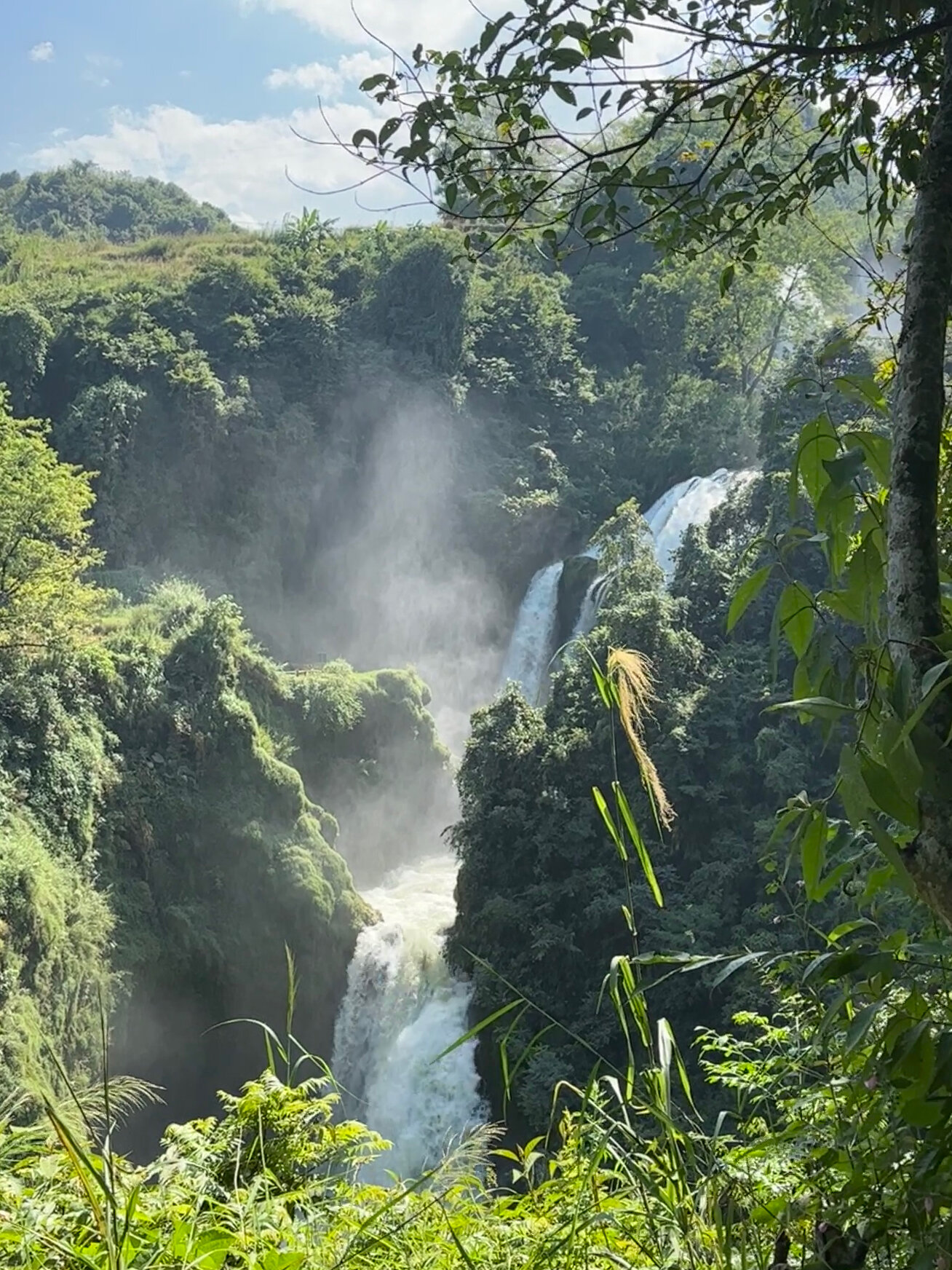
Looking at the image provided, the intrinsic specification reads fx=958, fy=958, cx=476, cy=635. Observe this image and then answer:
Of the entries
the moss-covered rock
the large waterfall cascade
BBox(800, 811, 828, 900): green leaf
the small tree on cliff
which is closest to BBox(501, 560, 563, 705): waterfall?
the large waterfall cascade

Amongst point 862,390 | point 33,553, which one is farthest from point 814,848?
point 33,553

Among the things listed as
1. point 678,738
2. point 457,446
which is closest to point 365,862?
point 678,738

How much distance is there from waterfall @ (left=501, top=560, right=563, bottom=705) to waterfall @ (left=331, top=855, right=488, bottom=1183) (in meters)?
6.33

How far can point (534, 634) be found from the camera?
63.0ft

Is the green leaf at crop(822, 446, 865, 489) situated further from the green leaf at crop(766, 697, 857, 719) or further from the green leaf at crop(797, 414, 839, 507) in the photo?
the green leaf at crop(766, 697, 857, 719)

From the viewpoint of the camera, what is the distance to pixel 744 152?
5.79 feet

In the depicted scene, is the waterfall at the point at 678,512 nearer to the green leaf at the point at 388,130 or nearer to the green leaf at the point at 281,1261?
the green leaf at the point at 388,130

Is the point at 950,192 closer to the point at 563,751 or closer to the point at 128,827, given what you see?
the point at 563,751

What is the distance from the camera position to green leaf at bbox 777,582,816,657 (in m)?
1.01

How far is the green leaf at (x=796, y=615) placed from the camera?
39.7 inches

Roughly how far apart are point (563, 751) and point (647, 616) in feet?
7.86

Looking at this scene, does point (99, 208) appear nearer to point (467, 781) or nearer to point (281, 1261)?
point (467, 781)

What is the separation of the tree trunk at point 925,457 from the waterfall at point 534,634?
660 inches

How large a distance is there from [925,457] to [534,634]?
1821 centimetres
